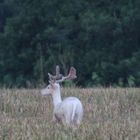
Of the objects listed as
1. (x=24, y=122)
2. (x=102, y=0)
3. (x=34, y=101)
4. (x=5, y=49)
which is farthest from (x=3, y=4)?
(x=24, y=122)

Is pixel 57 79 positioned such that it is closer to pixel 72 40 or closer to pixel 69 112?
pixel 69 112

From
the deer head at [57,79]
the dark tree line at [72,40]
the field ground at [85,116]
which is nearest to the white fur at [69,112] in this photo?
the field ground at [85,116]

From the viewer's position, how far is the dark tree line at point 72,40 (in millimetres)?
29109

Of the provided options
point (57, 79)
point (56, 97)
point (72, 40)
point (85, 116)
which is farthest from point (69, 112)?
point (72, 40)

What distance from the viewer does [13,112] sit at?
1458 cm

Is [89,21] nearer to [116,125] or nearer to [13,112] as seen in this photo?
[13,112]

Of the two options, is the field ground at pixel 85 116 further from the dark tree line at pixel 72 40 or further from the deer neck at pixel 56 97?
the dark tree line at pixel 72 40

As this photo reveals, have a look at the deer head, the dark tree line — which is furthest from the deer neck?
the dark tree line

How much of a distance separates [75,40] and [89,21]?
111 cm

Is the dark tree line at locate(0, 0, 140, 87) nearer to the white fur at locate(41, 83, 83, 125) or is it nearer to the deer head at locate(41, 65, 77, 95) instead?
the deer head at locate(41, 65, 77, 95)

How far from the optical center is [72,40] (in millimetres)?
31344

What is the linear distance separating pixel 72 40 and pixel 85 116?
17.6 metres

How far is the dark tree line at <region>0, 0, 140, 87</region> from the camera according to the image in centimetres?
2911

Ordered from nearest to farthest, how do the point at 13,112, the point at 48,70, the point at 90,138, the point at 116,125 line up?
1. the point at 90,138
2. the point at 116,125
3. the point at 13,112
4. the point at 48,70
